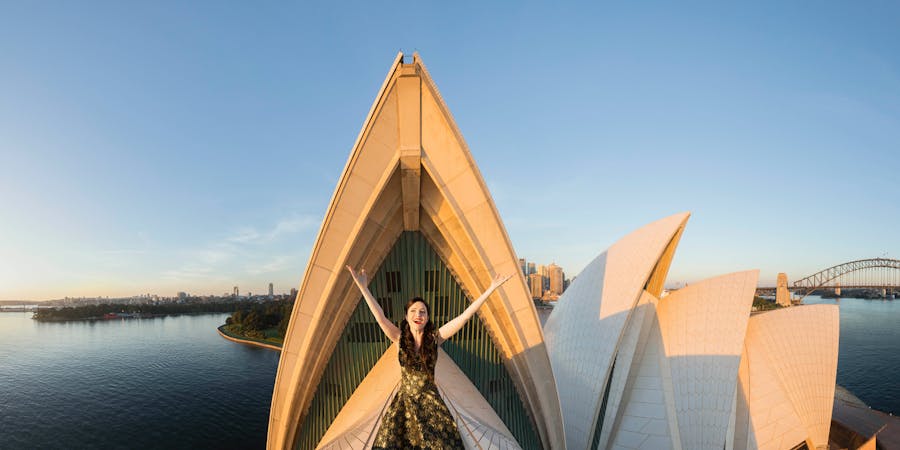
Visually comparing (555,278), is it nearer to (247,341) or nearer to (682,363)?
(247,341)

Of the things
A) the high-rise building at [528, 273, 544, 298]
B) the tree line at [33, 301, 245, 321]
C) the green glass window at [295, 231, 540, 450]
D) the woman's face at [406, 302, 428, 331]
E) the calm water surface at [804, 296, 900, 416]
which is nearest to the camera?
the woman's face at [406, 302, 428, 331]

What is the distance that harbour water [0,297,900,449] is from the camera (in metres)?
26.5

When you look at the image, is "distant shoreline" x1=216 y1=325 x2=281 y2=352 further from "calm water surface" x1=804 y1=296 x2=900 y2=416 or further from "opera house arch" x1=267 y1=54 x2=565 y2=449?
"calm water surface" x1=804 y1=296 x2=900 y2=416

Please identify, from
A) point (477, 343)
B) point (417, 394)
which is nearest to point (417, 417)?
point (417, 394)

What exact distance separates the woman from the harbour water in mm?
25734

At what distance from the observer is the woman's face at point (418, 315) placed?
192 inches

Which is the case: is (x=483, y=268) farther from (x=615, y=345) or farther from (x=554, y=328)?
(x=554, y=328)

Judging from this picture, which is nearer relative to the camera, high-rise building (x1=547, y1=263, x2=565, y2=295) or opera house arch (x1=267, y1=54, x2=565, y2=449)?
opera house arch (x1=267, y1=54, x2=565, y2=449)

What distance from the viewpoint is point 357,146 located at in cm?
778

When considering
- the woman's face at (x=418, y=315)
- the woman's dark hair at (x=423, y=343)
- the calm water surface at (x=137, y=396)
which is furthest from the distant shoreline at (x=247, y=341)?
the woman's face at (x=418, y=315)

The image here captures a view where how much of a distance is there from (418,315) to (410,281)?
15.8 ft

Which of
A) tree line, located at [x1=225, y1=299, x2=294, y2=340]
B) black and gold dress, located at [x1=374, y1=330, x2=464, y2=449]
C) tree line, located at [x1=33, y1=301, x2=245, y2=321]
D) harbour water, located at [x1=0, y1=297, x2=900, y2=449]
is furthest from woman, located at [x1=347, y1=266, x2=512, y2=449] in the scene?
tree line, located at [x1=33, y1=301, x2=245, y2=321]

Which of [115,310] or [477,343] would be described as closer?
[477,343]

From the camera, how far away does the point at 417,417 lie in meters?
5.12
